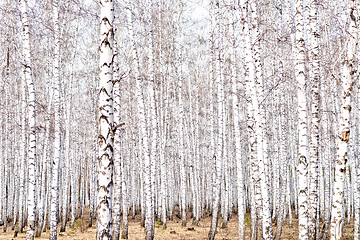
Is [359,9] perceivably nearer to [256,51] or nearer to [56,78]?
[256,51]

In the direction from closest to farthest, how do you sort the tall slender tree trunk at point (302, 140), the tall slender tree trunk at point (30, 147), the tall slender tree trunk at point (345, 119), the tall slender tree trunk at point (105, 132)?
the tall slender tree trunk at point (105, 132) → the tall slender tree trunk at point (345, 119) → the tall slender tree trunk at point (302, 140) → the tall slender tree trunk at point (30, 147)

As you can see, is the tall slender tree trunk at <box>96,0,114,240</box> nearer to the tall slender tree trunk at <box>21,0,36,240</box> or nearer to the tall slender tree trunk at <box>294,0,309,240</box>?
the tall slender tree trunk at <box>294,0,309,240</box>

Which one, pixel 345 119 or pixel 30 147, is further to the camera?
pixel 30 147

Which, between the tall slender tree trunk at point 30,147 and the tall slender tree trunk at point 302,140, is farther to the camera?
the tall slender tree trunk at point 30,147

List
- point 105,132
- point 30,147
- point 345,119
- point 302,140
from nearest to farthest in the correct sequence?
point 105,132, point 345,119, point 302,140, point 30,147

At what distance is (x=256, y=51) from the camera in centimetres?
843

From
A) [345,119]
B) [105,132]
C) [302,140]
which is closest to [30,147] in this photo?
[105,132]

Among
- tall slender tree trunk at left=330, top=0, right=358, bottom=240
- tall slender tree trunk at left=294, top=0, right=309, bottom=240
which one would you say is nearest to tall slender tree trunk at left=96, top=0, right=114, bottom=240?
tall slender tree trunk at left=330, top=0, right=358, bottom=240

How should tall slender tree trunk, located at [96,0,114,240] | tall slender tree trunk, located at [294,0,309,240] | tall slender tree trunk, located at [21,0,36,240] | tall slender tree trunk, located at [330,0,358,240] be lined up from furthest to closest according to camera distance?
tall slender tree trunk, located at [21,0,36,240] < tall slender tree trunk, located at [294,0,309,240] < tall slender tree trunk, located at [330,0,358,240] < tall slender tree trunk, located at [96,0,114,240]

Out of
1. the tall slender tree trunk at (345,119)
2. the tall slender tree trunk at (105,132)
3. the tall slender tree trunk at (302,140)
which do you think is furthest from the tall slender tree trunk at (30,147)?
the tall slender tree trunk at (345,119)

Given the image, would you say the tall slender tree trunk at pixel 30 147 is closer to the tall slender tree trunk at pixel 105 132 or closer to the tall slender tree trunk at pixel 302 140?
the tall slender tree trunk at pixel 105 132

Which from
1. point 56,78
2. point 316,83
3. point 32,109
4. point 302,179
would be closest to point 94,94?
point 56,78

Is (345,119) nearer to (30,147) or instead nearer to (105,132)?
(105,132)

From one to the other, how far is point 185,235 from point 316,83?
8522mm
